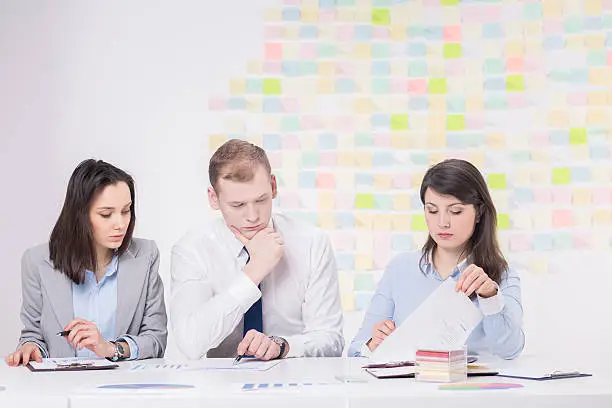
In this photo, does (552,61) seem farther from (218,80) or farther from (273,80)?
(218,80)

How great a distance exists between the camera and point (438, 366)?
5.85 feet

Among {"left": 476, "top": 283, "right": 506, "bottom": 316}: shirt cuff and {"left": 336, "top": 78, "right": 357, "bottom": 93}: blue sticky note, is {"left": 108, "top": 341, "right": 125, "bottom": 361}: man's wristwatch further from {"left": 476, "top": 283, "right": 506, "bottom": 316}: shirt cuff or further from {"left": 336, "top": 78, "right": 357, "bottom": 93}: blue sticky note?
{"left": 336, "top": 78, "right": 357, "bottom": 93}: blue sticky note

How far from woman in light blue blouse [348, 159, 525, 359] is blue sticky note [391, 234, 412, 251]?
1.08 metres

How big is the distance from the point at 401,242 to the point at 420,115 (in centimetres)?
56

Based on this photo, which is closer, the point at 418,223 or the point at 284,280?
the point at 284,280

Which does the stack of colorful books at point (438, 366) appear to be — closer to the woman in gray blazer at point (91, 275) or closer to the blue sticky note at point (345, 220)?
the woman in gray blazer at point (91, 275)

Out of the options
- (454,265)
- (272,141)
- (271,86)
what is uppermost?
(271,86)

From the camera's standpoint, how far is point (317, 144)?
3.86m

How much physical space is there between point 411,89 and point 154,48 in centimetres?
114

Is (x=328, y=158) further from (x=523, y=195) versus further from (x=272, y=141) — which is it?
(x=523, y=195)

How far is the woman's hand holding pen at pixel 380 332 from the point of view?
2445 mm

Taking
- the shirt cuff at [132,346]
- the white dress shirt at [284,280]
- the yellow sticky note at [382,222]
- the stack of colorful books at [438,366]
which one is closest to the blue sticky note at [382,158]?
the yellow sticky note at [382,222]

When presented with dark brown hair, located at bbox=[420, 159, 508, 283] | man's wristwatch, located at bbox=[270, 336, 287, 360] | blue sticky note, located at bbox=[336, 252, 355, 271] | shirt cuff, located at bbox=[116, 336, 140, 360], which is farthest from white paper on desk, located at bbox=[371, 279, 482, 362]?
blue sticky note, located at bbox=[336, 252, 355, 271]

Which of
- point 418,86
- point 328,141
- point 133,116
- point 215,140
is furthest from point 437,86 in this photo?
point 133,116
